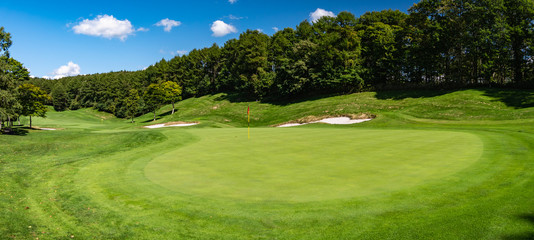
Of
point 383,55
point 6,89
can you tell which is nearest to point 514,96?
point 383,55

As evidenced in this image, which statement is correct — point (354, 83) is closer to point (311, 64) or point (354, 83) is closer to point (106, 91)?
point (311, 64)

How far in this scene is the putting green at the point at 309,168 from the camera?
8281mm

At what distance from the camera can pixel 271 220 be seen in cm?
637

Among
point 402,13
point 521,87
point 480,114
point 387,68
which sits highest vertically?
point 402,13

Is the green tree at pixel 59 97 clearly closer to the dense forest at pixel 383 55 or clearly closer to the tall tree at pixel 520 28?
the dense forest at pixel 383 55

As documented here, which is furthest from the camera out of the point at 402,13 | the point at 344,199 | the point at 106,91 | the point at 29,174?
the point at 106,91

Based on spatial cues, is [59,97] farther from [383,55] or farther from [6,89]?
[383,55]

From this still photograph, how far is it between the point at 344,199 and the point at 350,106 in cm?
4303

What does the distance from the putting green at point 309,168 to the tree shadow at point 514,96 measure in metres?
27.1

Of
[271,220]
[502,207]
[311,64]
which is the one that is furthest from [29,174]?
[311,64]

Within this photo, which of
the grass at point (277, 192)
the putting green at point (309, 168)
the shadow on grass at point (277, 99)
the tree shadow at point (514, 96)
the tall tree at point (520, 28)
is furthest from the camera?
the shadow on grass at point (277, 99)

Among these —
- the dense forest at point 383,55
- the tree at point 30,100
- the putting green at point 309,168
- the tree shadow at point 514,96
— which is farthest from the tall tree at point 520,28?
the tree at point 30,100

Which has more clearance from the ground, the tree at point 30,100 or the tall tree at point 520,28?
the tall tree at point 520,28

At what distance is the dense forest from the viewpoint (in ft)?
138
